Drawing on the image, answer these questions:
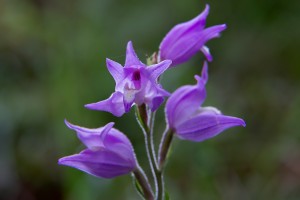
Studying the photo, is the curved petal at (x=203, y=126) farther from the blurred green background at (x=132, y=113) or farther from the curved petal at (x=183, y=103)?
the blurred green background at (x=132, y=113)

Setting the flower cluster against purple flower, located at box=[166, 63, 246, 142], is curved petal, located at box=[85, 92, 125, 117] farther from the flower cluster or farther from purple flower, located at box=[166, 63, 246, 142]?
purple flower, located at box=[166, 63, 246, 142]

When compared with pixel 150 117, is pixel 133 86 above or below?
above

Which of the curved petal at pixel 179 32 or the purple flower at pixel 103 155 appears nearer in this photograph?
the purple flower at pixel 103 155

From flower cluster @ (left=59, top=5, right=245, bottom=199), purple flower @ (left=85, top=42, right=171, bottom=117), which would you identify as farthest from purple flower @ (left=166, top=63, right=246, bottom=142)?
purple flower @ (left=85, top=42, right=171, bottom=117)

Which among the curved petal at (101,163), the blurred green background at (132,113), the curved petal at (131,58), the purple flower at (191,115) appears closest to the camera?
the curved petal at (131,58)

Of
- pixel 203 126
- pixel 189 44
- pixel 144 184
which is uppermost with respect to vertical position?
pixel 189 44

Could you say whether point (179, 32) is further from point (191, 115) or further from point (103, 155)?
point (103, 155)

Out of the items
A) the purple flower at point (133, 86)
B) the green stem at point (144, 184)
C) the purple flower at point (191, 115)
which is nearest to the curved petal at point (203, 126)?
the purple flower at point (191, 115)

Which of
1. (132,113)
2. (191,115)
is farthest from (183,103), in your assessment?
(132,113)

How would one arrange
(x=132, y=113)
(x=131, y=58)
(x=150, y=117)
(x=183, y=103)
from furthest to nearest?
(x=132, y=113), (x=183, y=103), (x=150, y=117), (x=131, y=58)
